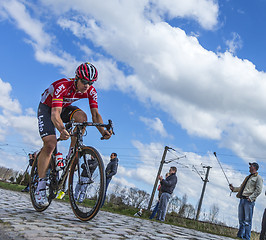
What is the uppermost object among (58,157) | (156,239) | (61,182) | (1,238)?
(58,157)

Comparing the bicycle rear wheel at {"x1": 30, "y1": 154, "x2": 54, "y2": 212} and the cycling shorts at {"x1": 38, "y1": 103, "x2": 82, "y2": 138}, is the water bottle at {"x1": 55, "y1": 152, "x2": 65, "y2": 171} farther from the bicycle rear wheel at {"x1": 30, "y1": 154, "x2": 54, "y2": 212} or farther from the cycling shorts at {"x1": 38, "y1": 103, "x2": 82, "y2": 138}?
the cycling shorts at {"x1": 38, "y1": 103, "x2": 82, "y2": 138}

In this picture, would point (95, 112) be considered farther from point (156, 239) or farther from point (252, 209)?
point (252, 209)

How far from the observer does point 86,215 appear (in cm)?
442

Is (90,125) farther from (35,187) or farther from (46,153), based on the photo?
(35,187)

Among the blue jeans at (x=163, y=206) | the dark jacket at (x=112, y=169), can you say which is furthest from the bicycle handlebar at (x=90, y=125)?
the blue jeans at (x=163, y=206)

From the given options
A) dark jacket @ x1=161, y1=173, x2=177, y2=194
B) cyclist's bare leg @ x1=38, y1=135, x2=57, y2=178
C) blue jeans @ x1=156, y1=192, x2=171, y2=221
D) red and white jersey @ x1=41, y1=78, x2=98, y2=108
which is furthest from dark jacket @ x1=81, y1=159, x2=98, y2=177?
dark jacket @ x1=161, y1=173, x2=177, y2=194

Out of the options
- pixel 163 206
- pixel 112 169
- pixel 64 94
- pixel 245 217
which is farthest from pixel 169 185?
pixel 64 94

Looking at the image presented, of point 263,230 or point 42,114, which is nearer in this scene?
point 42,114

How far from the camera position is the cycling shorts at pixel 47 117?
504cm

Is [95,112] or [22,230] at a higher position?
[95,112]

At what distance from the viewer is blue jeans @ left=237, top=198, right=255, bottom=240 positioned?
333 inches

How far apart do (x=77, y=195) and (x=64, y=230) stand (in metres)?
1.21

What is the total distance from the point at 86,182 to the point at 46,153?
1048mm

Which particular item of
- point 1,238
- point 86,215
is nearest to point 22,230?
point 1,238
